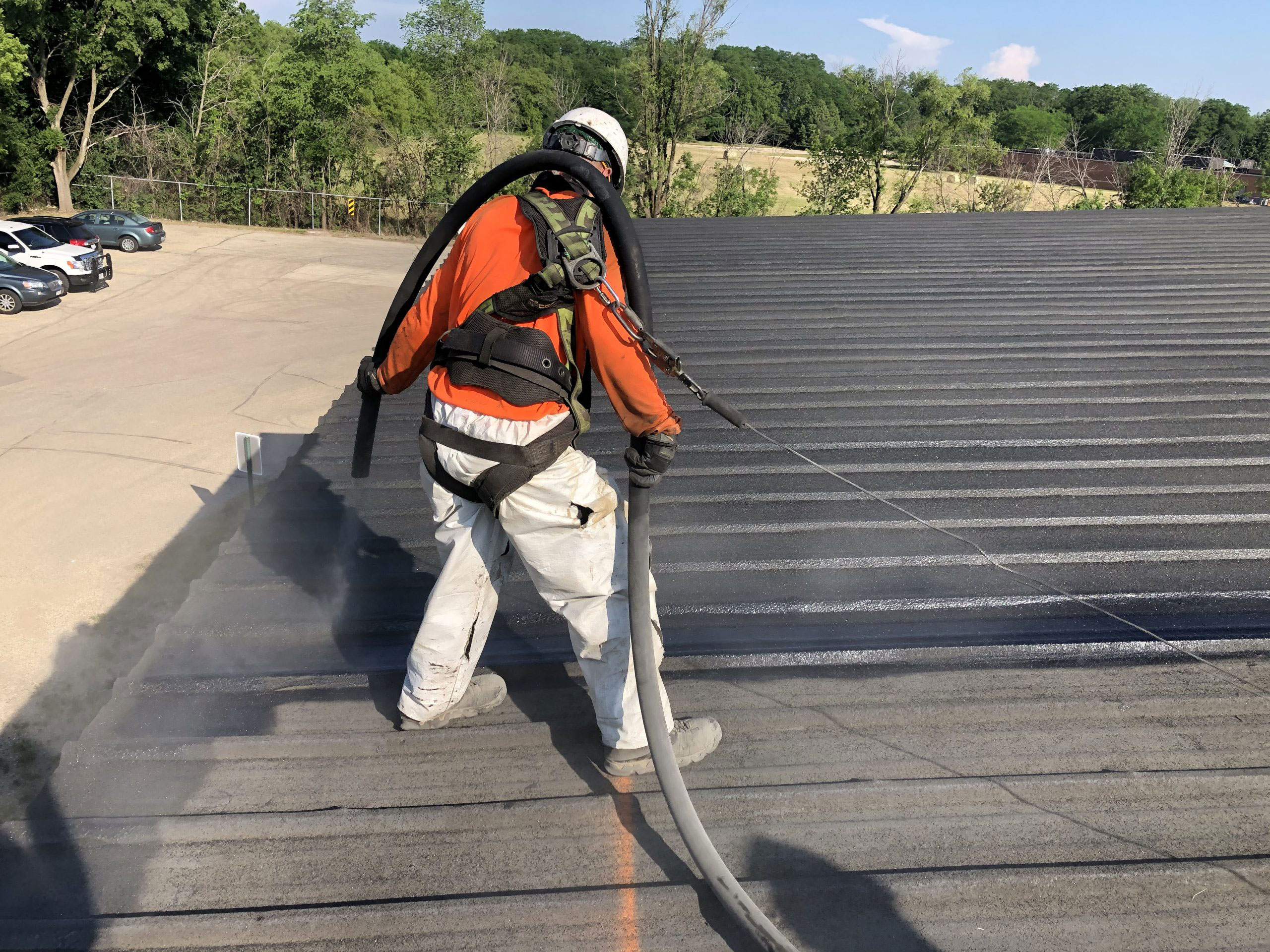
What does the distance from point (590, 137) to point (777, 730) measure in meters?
1.57

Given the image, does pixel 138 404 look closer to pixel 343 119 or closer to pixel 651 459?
pixel 651 459

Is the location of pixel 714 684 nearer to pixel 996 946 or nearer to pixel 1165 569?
pixel 996 946

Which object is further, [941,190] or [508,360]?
[941,190]

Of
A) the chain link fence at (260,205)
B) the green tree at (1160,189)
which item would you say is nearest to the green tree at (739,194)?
the chain link fence at (260,205)

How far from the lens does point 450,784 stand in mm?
2170

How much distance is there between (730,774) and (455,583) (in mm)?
818

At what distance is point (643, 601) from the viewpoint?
2.10 m

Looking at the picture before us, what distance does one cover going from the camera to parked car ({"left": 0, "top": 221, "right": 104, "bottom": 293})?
17344 millimetres

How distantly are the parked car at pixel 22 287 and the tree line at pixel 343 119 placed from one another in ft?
30.0

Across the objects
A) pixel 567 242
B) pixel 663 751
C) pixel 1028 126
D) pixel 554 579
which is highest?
pixel 1028 126

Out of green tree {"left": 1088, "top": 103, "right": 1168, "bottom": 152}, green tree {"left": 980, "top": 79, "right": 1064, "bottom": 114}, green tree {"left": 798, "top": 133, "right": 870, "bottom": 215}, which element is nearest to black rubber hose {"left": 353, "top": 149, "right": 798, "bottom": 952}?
green tree {"left": 798, "top": 133, "right": 870, "bottom": 215}

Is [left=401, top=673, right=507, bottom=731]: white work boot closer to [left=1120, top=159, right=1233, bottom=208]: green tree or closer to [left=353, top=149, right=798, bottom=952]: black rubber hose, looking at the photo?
[left=353, top=149, right=798, bottom=952]: black rubber hose

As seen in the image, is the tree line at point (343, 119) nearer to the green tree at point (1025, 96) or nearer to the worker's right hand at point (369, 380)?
the worker's right hand at point (369, 380)

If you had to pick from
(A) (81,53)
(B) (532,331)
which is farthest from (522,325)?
(A) (81,53)
